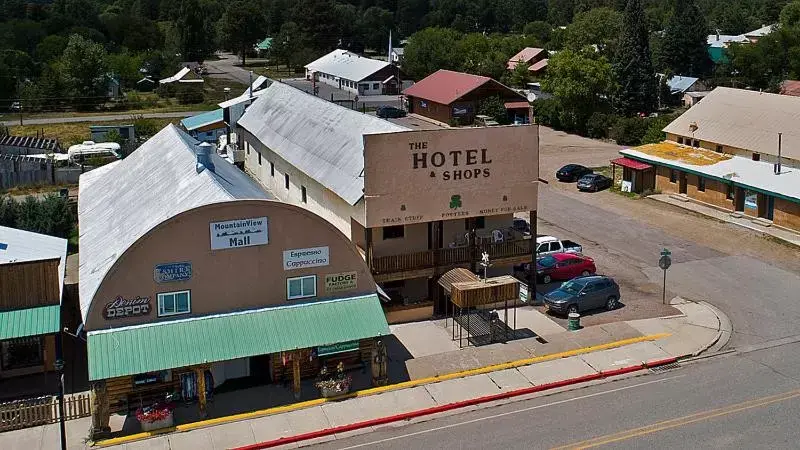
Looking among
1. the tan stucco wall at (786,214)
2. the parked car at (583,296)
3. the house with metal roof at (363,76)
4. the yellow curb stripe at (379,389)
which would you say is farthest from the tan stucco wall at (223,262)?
the house with metal roof at (363,76)

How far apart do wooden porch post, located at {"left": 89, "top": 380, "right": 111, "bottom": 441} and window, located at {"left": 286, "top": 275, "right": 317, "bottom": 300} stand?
19.9 feet

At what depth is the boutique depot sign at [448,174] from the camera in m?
29.3

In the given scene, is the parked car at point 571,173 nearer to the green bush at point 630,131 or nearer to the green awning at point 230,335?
the green bush at point 630,131

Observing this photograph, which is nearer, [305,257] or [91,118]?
[305,257]

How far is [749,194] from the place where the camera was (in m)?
44.2

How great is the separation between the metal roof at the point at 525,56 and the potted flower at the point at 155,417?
9122cm

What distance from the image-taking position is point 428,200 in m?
30.0

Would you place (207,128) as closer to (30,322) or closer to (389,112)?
(389,112)

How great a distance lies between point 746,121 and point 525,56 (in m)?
63.0

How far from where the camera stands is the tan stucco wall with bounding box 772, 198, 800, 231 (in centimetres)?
4116

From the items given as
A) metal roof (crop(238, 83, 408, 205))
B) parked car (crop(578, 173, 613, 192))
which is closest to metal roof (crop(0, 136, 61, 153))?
metal roof (crop(238, 83, 408, 205))

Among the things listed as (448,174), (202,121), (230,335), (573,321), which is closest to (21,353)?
(230,335)

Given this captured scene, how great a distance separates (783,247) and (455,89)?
148 ft

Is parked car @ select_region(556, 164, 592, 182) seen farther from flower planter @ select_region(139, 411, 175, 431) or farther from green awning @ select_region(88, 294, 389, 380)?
flower planter @ select_region(139, 411, 175, 431)
